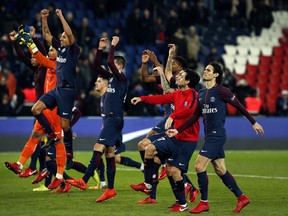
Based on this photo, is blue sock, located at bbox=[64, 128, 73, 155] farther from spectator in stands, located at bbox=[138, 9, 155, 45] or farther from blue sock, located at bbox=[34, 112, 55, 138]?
spectator in stands, located at bbox=[138, 9, 155, 45]

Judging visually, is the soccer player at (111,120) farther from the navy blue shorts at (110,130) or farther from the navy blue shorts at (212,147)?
the navy blue shorts at (212,147)

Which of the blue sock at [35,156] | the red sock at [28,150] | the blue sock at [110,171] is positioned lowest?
the blue sock at [35,156]

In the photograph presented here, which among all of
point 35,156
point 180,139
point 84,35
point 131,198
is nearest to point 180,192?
point 180,139

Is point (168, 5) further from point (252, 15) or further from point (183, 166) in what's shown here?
point (183, 166)

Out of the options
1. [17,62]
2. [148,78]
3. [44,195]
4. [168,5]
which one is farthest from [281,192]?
[168,5]

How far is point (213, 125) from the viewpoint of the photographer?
1211 centimetres

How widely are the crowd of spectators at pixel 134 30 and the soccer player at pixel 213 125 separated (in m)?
11.5

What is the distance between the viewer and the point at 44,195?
553 inches

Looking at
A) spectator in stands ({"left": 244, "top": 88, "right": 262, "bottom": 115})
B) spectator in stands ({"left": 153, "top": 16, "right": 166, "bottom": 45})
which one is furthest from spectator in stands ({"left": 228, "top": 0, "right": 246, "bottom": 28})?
spectator in stands ({"left": 244, "top": 88, "right": 262, "bottom": 115})

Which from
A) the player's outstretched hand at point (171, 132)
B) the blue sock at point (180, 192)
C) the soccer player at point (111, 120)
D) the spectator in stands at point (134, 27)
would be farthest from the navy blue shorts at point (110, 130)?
the spectator in stands at point (134, 27)

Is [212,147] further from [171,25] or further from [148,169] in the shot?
[171,25]

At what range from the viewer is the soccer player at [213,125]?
12.0 meters

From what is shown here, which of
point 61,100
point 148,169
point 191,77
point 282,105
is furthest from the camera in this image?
point 282,105

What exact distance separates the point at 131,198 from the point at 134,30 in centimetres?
1455
